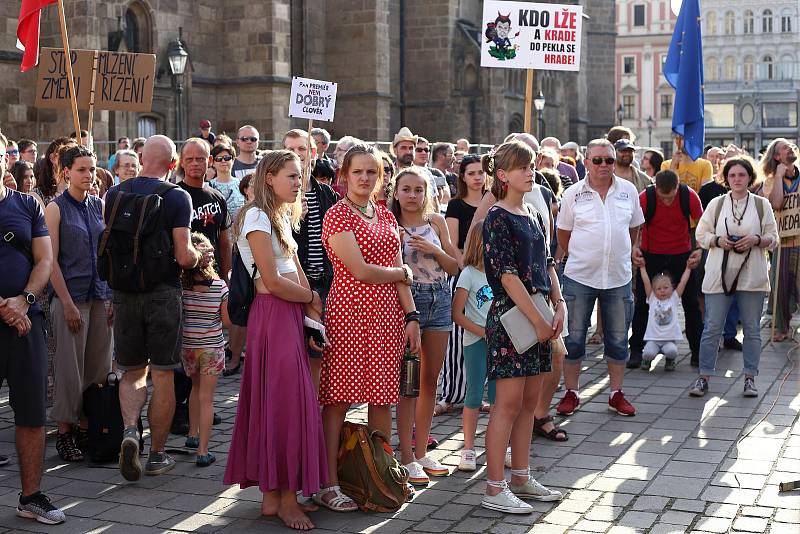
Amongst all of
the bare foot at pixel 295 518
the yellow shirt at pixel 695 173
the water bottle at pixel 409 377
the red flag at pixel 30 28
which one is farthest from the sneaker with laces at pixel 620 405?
the red flag at pixel 30 28

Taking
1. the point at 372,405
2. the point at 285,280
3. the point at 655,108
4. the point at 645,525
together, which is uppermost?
the point at 655,108

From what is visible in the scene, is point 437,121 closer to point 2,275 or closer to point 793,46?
point 2,275

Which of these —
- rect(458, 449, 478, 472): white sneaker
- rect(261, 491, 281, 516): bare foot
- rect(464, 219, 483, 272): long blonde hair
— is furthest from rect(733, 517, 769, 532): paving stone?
rect(261, 491, 281, 516): bare foot

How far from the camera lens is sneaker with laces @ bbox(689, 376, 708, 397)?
9.55 meters

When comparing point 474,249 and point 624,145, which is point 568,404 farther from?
point 624,145

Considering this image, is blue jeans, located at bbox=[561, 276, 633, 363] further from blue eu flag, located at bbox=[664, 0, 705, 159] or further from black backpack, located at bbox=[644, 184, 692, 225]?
blue eu flag, located at bbox=[664, 0, 705, 159]

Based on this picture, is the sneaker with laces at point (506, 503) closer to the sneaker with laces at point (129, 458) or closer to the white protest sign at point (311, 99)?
the sneaker with laces at point (129, 458)

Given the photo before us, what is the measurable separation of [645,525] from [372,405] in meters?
1.65

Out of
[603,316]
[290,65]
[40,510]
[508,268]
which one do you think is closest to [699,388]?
[603,316]

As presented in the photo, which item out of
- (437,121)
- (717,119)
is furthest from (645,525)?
(717,119)

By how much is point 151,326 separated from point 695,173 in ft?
26.0

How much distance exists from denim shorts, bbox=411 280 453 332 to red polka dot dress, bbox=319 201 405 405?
0.74m

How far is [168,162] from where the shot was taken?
7.23 meters

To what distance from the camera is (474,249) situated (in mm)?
7391
